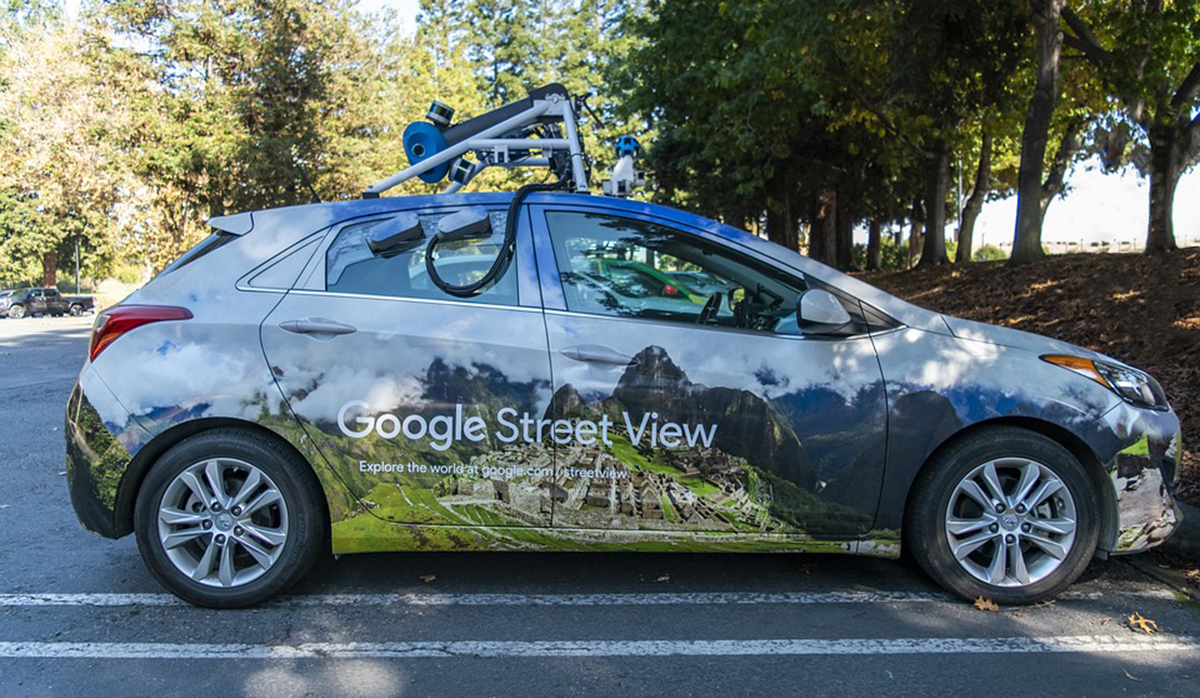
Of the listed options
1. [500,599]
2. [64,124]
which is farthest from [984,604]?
[64,124]

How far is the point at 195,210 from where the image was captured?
29.6 meters

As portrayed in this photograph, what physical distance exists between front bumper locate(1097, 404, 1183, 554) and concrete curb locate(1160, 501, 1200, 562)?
24.7 inches

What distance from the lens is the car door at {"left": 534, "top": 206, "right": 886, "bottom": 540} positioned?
3762mm

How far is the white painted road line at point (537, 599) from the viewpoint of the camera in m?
3.98

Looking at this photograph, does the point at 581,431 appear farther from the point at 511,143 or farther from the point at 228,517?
the point at 511,143

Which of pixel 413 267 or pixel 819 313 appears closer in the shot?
pixel 819 313

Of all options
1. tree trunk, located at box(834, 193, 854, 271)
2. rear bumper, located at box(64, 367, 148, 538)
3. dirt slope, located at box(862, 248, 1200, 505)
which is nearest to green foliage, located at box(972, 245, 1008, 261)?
tree trunk, located at box(834, 193, 854, 271)

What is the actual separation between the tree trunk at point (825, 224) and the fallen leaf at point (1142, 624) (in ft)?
72.0

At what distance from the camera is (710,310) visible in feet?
12.8

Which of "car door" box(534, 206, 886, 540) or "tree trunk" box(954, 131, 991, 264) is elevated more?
"tree trunk" box(954, 131, 991, 264)

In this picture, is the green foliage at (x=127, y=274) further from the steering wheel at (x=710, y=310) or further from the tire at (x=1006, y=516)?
the tire at (x=1006, y=516)

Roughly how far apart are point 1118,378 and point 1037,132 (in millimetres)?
10209

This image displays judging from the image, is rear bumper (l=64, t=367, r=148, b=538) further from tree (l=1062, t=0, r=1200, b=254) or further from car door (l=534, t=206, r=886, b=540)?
Result: tree (l=1062, t=0, r=1200, b=254)

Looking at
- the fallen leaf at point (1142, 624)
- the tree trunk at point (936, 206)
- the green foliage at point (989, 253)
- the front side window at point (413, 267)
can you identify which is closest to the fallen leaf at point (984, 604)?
the fallen leaf at point (1142, 624)
